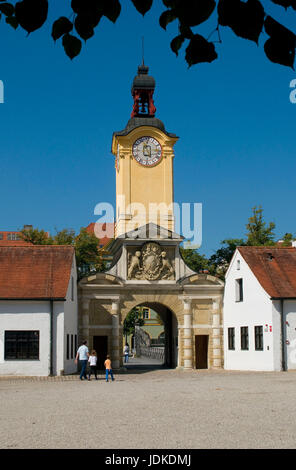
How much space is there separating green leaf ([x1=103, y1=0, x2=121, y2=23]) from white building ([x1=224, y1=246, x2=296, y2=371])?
32503 mm

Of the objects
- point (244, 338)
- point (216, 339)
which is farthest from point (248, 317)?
point (216, 339)

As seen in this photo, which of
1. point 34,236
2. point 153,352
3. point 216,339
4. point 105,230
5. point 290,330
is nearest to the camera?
point 290,330

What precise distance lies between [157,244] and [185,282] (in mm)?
2750

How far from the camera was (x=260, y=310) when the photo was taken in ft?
123

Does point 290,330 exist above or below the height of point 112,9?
below

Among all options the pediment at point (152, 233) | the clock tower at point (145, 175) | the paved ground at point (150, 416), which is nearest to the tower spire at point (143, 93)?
the clock tower at point (145, 175)

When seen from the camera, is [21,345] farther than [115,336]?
No

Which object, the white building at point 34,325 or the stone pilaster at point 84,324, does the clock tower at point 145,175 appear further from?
the white building at point 34,325

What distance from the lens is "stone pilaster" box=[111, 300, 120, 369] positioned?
40406mm

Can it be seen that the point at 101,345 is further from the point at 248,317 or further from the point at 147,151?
the point at 147,151

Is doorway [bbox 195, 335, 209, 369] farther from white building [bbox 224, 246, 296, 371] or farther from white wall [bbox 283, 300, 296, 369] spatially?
white wall [bbox 283, 300, 296, 369]

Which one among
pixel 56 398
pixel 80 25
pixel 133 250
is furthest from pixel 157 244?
pixel 80 25

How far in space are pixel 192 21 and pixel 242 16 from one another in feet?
0.98
